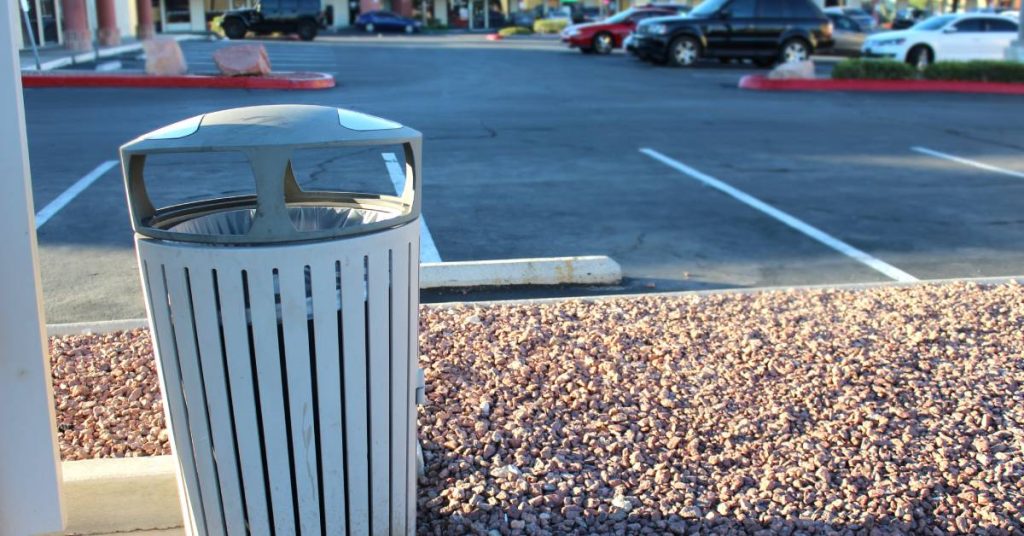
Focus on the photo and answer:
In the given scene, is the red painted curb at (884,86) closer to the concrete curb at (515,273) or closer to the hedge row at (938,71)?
the hedge row at (938,71)

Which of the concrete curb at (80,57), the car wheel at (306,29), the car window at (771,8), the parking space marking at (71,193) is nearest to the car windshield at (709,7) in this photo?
the car window at (771,8)

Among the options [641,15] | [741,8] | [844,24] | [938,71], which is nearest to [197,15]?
[641,15]

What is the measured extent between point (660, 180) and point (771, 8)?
639 inches

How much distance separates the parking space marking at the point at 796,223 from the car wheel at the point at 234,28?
109 ft

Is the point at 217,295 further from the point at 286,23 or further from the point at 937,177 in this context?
the point at 286,23

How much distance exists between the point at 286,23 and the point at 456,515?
38635mm

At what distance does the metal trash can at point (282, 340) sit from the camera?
2377mm

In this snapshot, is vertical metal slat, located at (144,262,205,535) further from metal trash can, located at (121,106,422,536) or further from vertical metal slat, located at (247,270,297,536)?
vertical metal slat, located at (247,270,297,536)

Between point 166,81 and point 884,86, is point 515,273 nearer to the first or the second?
point 166,81

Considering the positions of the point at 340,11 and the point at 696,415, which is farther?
the point at 340,11

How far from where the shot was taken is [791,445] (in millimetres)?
3609

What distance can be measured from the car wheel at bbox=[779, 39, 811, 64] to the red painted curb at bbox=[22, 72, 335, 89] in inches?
450

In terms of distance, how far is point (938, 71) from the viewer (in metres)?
20.1

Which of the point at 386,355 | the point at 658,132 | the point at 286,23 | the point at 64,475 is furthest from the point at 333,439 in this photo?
the point at 286,23
